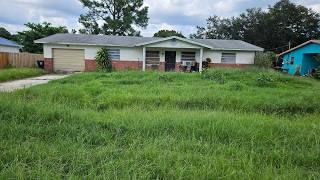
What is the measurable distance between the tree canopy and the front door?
22.4 metres

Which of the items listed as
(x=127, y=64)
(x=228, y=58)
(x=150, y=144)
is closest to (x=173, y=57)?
(x=127, y=64)

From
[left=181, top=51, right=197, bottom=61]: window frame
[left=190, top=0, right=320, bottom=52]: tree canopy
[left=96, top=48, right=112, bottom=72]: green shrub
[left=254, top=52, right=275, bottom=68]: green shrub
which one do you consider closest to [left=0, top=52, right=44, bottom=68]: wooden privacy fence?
[left=96, top=48, right=112, bottom=72]: green shrub

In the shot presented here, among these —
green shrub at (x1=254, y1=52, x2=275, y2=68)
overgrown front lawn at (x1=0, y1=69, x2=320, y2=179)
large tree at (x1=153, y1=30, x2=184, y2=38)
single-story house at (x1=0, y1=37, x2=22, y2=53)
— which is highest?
large tree at (x1=153, y1=30, x2=184, y2=38)

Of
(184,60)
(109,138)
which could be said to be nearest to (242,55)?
(184,60)

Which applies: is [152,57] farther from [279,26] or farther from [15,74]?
[279,26]

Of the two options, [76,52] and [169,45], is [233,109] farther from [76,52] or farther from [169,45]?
[76,52]

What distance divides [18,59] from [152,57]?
10606 mm

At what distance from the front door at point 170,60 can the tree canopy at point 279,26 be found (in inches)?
883

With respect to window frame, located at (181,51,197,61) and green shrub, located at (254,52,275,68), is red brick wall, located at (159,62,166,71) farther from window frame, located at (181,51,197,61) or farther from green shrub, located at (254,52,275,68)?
green shrub, located at (254,52,275,68)

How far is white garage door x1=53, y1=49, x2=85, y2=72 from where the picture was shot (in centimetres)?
2230

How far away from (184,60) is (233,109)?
1590 centimetres

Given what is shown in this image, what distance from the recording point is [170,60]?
76.8 feet

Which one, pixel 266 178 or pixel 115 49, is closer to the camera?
pixel 266 178

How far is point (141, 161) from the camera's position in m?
3.61
